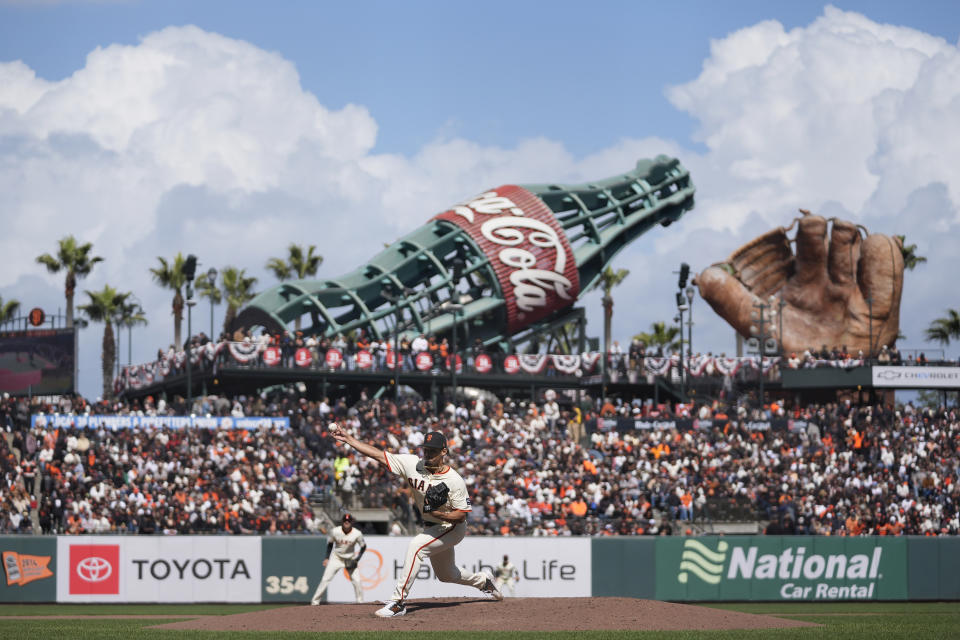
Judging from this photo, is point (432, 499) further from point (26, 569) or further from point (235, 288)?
point (235, 288)

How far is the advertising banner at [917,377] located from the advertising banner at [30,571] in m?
32.0

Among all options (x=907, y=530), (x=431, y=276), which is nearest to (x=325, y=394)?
(x=431, y=276)

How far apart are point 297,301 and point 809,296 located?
78.5 feet

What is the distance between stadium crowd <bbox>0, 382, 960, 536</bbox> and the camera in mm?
33062

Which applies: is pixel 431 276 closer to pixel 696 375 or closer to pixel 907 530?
pixel 696 375

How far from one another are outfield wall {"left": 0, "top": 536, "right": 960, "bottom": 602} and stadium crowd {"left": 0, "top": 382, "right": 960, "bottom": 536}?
2952 millimetres

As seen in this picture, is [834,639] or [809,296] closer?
[834,639]

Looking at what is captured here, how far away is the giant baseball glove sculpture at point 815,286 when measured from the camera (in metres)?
57.2

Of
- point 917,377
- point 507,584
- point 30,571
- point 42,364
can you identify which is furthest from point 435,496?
point 917,377

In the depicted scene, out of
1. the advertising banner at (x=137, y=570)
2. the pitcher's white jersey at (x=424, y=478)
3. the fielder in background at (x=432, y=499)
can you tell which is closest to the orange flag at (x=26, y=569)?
the advertising banner at (x=137, y=570)

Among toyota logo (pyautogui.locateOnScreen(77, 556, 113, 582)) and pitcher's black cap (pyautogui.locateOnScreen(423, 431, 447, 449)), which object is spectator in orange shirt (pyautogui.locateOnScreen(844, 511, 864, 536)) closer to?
toyota logo (pyautogui.locateOnScreen(77, 556, 113, 582))

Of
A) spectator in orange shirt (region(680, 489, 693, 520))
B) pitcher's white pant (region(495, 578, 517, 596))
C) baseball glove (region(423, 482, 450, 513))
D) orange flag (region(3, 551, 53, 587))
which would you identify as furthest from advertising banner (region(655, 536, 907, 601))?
baseball glove (region(423, 482, 450, 513))

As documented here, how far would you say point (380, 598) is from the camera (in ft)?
93.2

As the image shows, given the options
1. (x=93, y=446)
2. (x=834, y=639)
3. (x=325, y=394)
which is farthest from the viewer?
(x=325, y=394)
